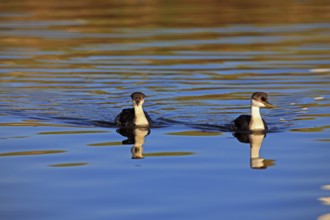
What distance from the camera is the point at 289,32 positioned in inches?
1380

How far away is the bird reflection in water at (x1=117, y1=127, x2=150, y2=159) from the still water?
0.24ft

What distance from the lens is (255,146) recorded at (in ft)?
52.0

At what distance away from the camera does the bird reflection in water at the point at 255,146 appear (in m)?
14.1

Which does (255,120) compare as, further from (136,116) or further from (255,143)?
(136,116)

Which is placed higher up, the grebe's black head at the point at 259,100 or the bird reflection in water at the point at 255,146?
the grebe's black head at the point at 259,100

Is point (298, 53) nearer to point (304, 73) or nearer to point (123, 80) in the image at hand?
point (304, 73)

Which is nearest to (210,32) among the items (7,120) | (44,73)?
(44,73)

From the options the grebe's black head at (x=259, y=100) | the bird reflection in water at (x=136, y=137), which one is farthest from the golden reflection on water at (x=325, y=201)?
the grebe's black head at (x=259, y=100)

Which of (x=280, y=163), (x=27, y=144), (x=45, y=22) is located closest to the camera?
(x=280, y=163)

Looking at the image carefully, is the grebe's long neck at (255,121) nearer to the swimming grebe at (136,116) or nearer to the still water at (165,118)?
the still water at (165,118)

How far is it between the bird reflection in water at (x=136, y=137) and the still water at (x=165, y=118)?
0.24ft

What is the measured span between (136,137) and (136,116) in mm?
983

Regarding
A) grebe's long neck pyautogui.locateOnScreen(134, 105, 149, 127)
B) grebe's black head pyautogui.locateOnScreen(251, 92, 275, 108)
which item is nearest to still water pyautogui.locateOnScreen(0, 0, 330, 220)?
grebe's long neck pyautogui.locateOnScreen(134, 105, 149, 127)

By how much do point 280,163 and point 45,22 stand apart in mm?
27451
